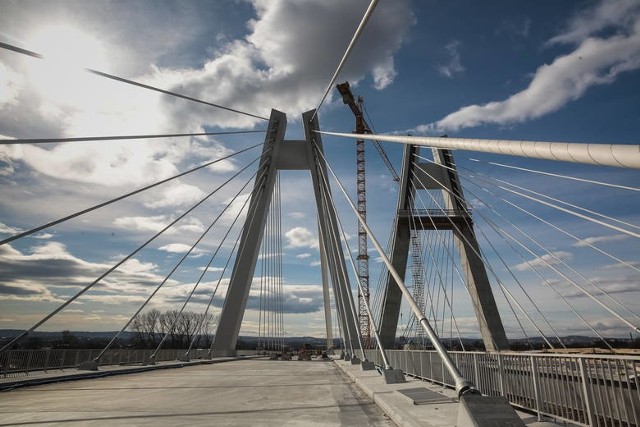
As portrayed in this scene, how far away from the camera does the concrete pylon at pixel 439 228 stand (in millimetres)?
25250

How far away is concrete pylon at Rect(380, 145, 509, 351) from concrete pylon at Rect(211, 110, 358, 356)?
3.53m

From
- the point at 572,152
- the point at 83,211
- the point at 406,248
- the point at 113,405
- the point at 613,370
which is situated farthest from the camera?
the point at 406,248

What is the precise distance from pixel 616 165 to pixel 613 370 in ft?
10.8

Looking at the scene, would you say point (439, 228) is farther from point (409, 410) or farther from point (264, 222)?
point (409, 410)

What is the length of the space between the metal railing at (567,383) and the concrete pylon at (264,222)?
1275cm

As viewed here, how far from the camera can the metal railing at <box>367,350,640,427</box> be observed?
5.29 m

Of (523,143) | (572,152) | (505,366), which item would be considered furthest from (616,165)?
(505,366)

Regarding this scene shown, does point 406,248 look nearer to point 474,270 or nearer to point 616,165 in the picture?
point 474,270

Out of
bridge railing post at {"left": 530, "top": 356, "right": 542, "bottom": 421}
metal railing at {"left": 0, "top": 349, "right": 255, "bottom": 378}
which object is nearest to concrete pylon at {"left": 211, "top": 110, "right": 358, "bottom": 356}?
metal railing at {"left": 0, "top": 349, "right": 255, "bottom": 378}

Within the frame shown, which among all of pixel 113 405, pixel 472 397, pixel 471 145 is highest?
pixel 471 145

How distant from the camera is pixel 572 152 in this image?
14.3ft

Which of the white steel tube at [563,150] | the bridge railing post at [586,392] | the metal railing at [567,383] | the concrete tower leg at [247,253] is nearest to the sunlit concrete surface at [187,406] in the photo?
the metal railing at [567,383]

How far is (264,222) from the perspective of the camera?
26.0 m

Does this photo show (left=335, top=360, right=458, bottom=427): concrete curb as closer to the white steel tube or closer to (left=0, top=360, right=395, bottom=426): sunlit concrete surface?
(left=0, top=360, right=395, bottom=426): sunlit concrete surface
